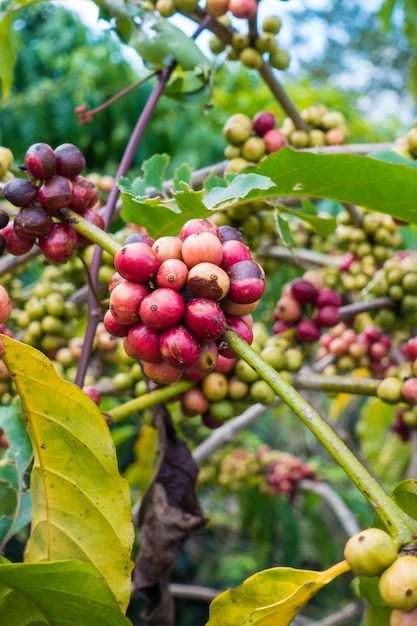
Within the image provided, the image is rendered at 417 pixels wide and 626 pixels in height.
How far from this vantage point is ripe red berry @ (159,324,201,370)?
71cm

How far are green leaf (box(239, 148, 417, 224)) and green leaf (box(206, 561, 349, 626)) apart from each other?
0.48 metres

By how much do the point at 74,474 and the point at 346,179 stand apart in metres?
0.52

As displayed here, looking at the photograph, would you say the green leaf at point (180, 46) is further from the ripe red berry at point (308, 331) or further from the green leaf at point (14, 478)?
the green leaf at point (14, 478)

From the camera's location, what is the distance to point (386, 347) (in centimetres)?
167

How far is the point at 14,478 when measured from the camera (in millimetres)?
1039

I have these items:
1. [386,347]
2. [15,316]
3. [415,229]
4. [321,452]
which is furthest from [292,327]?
[321,452]

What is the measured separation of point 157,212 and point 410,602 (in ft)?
1.80

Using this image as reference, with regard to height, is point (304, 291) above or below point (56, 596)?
below

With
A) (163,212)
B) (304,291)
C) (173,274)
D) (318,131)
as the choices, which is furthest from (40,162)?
(318,131)

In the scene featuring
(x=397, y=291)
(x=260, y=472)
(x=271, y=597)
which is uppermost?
(x=271, y=597)

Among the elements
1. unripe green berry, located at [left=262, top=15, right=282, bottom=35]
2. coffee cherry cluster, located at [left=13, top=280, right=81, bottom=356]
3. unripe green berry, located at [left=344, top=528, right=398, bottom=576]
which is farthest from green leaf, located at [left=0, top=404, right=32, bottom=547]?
unripe green berry, located at [left=262, top=15, right=282, bottom=35]

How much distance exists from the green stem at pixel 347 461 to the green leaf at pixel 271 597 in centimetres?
9

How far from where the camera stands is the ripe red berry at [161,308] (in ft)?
2.29

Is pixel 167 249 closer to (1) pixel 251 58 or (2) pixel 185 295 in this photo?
(2) pixel 185 295
